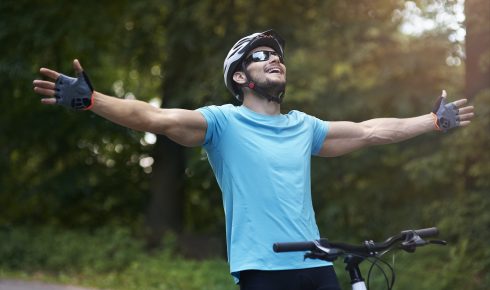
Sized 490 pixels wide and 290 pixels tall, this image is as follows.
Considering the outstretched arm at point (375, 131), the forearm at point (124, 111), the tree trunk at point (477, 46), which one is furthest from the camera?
the tree trunk at point (477, 46)

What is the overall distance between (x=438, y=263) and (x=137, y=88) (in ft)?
31.7

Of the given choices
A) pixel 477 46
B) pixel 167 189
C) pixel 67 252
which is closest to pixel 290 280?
pixel 477 46

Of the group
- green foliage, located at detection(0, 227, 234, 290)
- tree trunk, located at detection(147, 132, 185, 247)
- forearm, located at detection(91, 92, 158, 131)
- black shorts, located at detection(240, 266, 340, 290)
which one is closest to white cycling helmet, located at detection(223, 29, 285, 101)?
forearm, located at detection(91, 92, 158, 131)

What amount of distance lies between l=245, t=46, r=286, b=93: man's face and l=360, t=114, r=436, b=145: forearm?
0.64 meters

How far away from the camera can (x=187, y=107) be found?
617 inches

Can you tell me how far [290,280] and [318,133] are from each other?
96 centimetres

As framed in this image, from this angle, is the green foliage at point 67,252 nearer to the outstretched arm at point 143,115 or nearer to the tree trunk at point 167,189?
the tree trunk at point 167,189

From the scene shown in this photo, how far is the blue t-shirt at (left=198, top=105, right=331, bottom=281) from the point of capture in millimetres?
4227

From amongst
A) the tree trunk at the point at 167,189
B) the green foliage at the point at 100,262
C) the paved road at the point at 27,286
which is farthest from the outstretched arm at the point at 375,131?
the tree trunk at the point at 167,189

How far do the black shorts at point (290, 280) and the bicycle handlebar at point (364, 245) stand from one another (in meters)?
0.48

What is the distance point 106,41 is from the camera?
1683 cm

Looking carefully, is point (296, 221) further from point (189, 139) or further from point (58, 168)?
point (58, 168)

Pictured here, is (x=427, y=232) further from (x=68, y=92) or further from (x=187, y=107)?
(x=187, y=107)

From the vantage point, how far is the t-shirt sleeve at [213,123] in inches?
176
